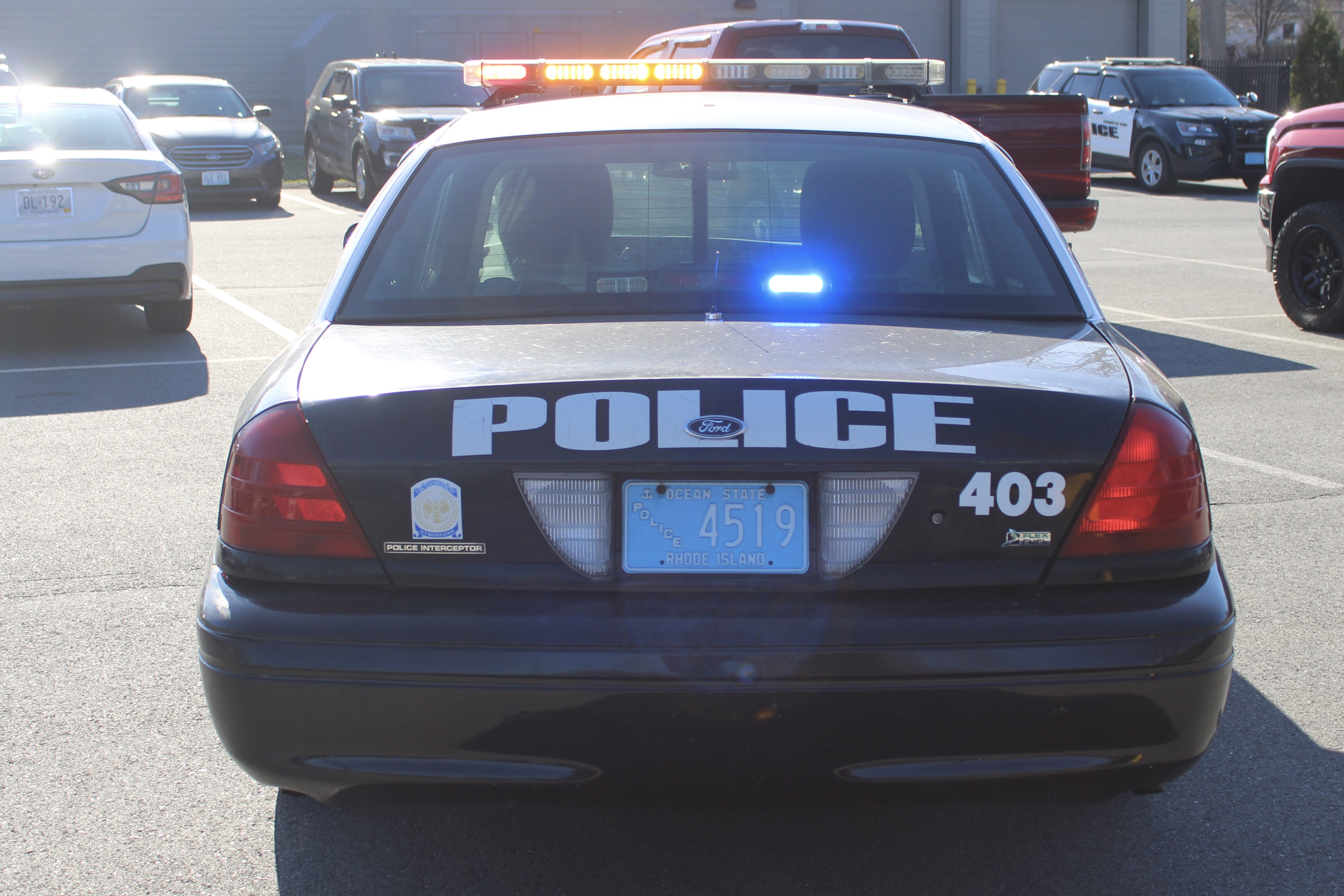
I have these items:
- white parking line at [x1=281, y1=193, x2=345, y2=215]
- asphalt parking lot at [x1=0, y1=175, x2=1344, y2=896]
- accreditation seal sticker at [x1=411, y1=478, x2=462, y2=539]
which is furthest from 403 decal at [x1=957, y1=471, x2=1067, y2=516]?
white parking line at [x1=281, y1=193, x2=345, y2=215]

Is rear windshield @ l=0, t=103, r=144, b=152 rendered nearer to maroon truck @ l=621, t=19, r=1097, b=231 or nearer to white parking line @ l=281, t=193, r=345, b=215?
maroon truck @ l=621, t=19, r=1097, b=231

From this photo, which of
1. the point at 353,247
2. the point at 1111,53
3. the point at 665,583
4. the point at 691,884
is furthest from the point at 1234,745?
the point at 1111,53

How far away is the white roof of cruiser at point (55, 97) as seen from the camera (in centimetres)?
876

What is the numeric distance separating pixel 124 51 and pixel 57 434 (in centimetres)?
2358

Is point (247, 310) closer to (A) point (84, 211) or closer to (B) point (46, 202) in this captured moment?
(A) point (84, 211)

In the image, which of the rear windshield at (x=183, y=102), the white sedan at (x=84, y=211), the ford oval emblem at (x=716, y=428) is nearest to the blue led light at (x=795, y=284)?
the ford oval emblem at (x=716, y=428)

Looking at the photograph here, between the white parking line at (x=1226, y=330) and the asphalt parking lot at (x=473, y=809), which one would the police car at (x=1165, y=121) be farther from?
the asphalt parking lot at (x=473, y=809)

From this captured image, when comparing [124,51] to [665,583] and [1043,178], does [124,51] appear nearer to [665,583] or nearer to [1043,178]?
[1043,178]

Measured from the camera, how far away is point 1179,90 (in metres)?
20.6

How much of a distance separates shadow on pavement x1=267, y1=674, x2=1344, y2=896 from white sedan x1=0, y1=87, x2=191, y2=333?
20.1 feet

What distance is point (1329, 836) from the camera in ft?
9.32

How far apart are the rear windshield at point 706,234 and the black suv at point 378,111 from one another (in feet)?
43.9

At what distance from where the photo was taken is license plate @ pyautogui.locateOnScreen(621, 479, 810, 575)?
2.35 meters

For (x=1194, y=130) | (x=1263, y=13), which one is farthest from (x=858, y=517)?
(x=1263, y=13)
